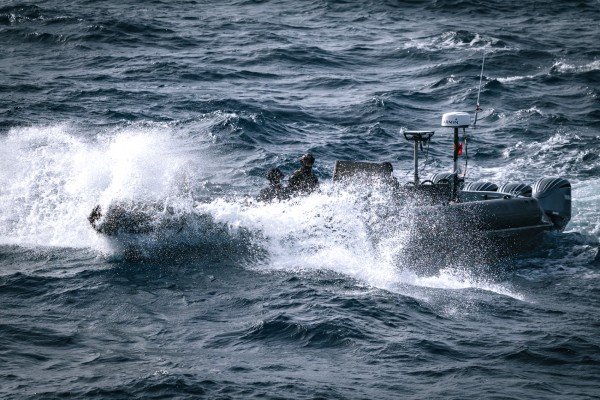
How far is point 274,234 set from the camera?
1130 cm

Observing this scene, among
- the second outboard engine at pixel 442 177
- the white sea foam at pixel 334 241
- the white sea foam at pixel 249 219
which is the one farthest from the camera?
the second outboard engine at pixel 442 177

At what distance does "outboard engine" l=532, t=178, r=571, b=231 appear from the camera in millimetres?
13484

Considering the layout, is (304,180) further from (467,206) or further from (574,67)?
(574,67)

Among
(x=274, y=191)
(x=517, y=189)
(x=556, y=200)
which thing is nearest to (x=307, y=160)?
(x=274, y=191)

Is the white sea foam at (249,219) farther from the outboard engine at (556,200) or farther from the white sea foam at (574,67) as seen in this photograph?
the white sea foam at (574,67)

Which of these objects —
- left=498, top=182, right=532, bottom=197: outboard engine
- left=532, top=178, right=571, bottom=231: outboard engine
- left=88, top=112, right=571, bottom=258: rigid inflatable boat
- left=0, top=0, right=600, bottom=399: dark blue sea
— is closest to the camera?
left=0, top=0, right=600, bottom=399: dark blue sea

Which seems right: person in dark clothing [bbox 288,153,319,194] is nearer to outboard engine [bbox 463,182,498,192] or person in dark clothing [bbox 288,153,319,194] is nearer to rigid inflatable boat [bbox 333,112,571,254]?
rigid inflatable boat [bbox 333,112,571,254]

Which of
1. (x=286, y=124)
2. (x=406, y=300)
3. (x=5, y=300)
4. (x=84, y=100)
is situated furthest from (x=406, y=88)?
(x=5, y=300)

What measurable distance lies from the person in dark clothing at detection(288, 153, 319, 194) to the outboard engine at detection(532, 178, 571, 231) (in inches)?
164

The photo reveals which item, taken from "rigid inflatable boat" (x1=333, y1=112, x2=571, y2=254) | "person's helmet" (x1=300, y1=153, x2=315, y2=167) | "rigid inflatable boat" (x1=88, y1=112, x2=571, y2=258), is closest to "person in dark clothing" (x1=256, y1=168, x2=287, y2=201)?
"person's helmet" (x1=300, y1=153, x2=315, y2=167)

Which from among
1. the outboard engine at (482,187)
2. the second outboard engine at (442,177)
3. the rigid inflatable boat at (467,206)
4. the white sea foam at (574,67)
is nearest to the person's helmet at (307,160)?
the rigid inflatable boat at (467,206)

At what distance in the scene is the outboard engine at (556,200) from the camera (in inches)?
531

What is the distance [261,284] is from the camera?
1014cm

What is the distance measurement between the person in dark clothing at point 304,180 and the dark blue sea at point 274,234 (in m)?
0.34
